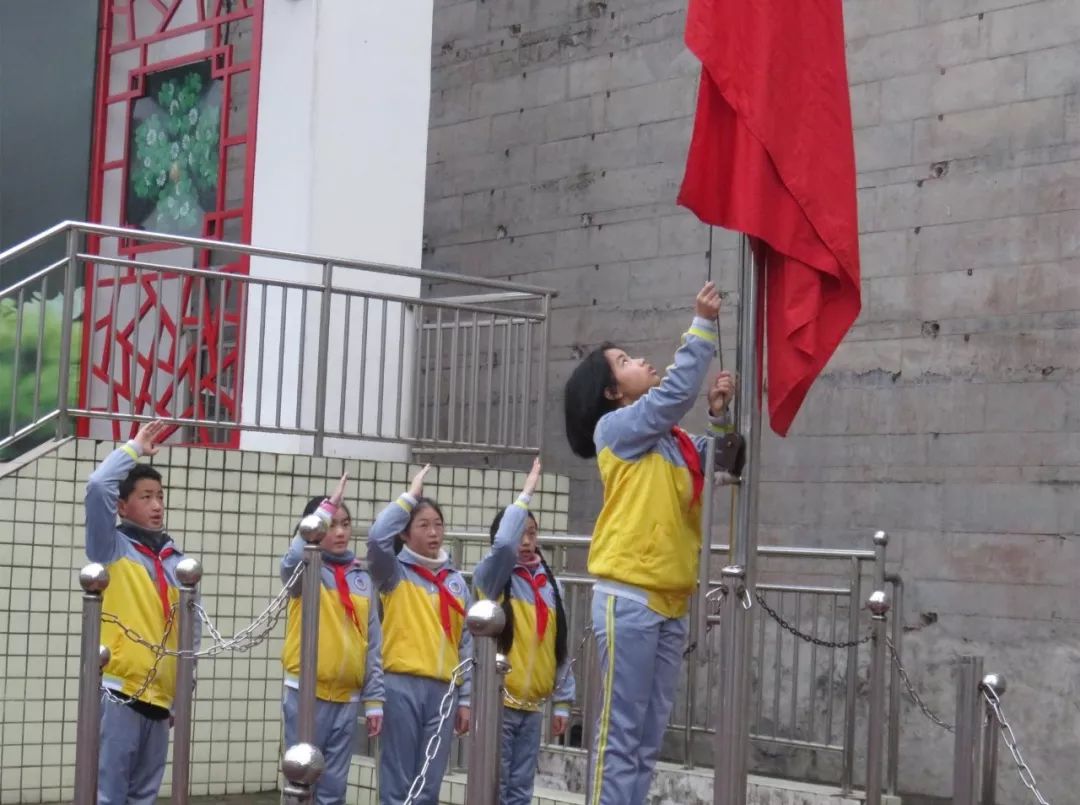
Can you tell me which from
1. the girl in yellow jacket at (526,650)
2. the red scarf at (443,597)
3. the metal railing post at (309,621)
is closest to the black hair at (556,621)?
the girl in yellow jacket at (526,650)

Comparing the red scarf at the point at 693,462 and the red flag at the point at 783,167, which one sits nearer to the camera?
the red flag at the point at 783,167

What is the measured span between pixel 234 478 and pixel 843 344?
142 inches

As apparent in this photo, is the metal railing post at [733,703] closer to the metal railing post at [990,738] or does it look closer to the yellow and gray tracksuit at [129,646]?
the metal railing post at [990,738]

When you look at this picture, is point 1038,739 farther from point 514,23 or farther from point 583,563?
point 514,23

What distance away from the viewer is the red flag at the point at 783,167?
223 inches

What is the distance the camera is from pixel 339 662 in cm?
771

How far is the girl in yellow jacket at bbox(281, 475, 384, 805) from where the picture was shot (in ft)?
25.3

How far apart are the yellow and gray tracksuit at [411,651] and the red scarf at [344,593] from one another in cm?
15

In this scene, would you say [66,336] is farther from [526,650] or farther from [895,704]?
[895,704]

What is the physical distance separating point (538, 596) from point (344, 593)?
0.86 m

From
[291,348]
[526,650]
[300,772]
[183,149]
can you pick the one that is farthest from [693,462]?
[183,149]

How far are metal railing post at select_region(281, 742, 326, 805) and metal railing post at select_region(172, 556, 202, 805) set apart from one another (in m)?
2.36

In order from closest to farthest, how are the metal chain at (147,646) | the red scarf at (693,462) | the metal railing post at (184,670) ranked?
the red scarf at (693,462) → the metal railing post at (184,670) → the metal chain at (147,646)

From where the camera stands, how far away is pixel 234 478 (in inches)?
390
